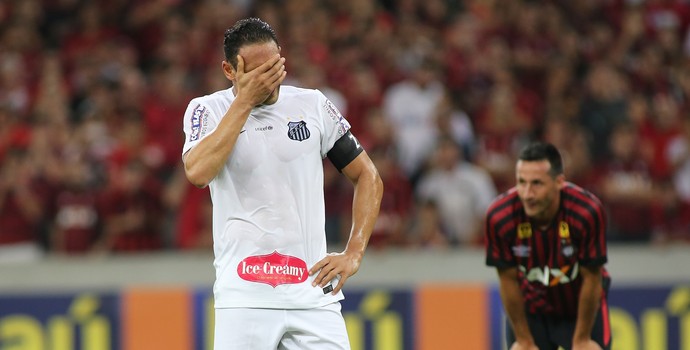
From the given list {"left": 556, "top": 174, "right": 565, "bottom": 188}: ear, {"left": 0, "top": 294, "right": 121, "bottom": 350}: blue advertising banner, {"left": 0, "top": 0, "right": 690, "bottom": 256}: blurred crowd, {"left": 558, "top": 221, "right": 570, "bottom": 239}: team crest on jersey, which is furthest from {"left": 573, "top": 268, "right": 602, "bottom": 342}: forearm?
{"left": 0, "top": 294, "right": 121, "bottom": 350}: blue advertising banner

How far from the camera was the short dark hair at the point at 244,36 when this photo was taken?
412 cm

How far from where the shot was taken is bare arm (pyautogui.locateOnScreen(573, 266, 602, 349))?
5637 millimetres

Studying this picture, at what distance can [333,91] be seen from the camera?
34.0 feet

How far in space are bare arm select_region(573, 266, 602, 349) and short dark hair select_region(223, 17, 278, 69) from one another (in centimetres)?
233

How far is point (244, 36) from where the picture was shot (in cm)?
412

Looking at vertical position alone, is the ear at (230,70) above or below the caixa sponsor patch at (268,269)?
above

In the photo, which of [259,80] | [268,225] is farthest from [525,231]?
[259,80]

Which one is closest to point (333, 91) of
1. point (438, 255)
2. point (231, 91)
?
point (438, 255)

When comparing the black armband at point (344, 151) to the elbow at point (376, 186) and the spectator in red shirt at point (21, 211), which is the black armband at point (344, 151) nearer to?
the elbow at point (376, 186)

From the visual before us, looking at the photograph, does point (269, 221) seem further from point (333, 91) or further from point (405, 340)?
point (333, 91)

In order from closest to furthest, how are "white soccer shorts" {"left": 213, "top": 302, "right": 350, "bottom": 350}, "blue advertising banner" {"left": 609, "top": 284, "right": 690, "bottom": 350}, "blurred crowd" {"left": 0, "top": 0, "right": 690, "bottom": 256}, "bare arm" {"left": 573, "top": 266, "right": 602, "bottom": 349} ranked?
"white soccer shorts" {"left": 213, "top": 302, "right": 350, "bottom": 350}, "bare arm" {"left": 573, "top": 266, "right": 602, "bottom": 349}, "blue advertising banner" {"left": 609, "top": 284, "right": 690, "bottom": 350}, "blurred crowd" {"left": 0, "top": 0, "right": 690, "bottom": 256}

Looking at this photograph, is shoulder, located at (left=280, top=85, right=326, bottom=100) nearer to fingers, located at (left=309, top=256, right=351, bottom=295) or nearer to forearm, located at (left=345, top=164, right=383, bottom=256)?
forearm, located at (left=345, top=164, right=383, bottom=256)

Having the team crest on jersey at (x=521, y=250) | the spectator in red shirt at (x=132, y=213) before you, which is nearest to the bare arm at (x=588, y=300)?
the team crest on jersey at (x=521, y=250)

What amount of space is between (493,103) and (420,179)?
1172 mm
